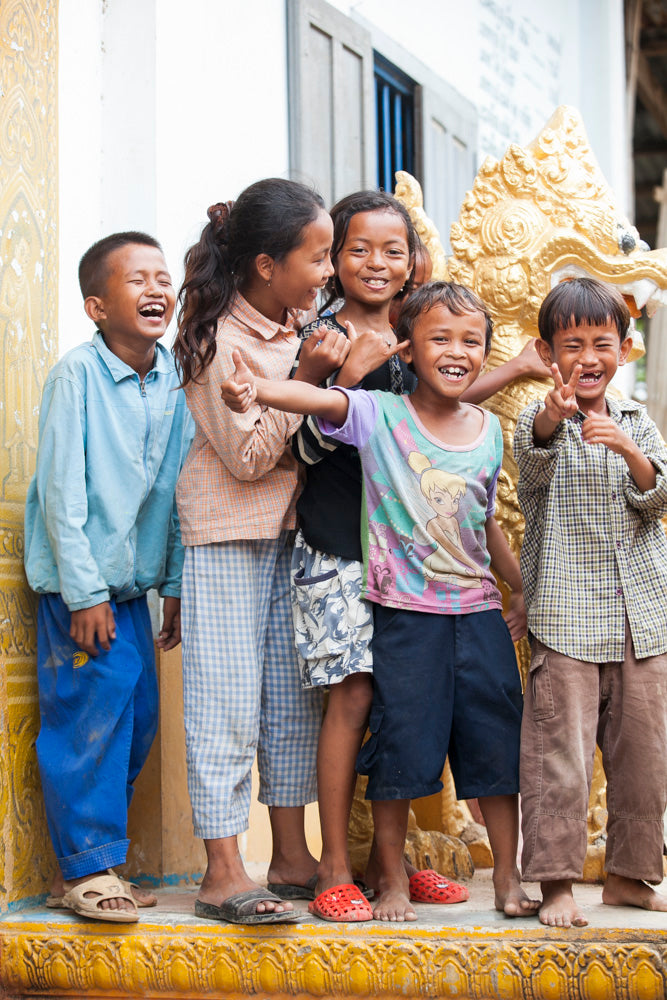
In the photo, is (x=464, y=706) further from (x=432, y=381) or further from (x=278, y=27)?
(x=278, y=27)

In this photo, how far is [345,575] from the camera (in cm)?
260

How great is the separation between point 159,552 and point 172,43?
65.3 inches

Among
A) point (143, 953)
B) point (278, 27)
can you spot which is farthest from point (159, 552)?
point (278, 27)

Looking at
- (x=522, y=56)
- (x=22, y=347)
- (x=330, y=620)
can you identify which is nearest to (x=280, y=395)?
(x=330, y=620)

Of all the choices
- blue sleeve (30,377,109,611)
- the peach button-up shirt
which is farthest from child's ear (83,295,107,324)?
the peach button-up shirt

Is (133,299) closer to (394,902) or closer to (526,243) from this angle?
(526,243)

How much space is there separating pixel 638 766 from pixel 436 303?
42.0 inches

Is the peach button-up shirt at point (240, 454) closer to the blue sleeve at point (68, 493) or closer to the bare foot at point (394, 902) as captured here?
the blue sleeve at point (68, 493)

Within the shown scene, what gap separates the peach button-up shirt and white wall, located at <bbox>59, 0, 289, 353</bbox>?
0.75m

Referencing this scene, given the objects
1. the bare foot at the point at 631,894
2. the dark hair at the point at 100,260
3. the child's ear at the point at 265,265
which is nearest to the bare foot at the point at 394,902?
the bare foot at the point at 631,894

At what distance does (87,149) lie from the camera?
3484 mm

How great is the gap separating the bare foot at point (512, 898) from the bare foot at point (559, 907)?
0.04m

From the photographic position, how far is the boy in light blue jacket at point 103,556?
264 centimetres

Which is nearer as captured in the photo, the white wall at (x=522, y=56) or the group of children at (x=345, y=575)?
the group of children at (x=345, y=575)
